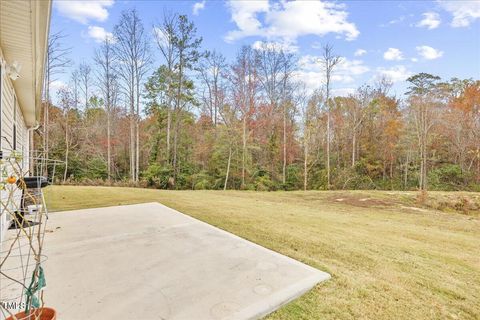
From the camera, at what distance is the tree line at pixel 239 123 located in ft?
47.5

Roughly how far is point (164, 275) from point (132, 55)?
14726 mm

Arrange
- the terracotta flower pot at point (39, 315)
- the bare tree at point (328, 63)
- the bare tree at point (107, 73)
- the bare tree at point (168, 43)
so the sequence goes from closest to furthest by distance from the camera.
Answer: the terracotta flower pot at point (39, 315) → the bare tree at point (107, 73) → the bare tree at point (168, 43) → the bare tree at point (328, 63)

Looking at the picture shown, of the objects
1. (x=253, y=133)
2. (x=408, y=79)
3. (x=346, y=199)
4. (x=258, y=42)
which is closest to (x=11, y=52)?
(x=346, y=199)

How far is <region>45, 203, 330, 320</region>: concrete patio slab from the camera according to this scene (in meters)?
1.92

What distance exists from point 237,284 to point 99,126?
18067 millimetres

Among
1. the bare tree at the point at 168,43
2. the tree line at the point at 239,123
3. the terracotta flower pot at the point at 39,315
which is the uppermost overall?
the bare tree at the point at 168,43

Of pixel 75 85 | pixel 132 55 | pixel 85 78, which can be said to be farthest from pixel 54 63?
pixel 85 78

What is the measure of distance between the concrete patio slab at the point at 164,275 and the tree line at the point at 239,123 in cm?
1090

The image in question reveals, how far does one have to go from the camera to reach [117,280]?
232 centimetres

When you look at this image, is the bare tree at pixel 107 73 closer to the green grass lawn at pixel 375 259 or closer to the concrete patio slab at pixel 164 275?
the green grass lawn at pixel 375 259

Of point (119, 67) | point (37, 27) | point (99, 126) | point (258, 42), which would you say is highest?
point (258, 42)

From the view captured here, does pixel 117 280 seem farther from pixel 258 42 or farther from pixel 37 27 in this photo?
pixel 258 42

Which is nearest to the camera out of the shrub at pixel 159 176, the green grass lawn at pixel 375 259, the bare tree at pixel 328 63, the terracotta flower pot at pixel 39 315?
the terracotta flower pot at pixel 39 315

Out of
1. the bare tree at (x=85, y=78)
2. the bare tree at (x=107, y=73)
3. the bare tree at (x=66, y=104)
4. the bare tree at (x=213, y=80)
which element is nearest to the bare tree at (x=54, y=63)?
the bare tree at (x=66, y=104)
